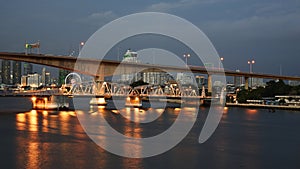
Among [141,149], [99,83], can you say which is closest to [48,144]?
[141,149]

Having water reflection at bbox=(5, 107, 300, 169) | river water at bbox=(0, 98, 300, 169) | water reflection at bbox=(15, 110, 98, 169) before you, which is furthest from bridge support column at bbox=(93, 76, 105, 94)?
river water at bbox=(0, 98, 300, 169)

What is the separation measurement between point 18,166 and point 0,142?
16.5ft

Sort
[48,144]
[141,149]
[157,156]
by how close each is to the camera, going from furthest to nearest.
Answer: [48,144]
[141,149]
[157,156]

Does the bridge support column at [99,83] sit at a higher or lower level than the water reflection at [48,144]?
higher

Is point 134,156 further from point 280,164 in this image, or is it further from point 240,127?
point 240,127

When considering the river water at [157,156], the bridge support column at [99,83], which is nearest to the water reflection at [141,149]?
the river water at [157,156]

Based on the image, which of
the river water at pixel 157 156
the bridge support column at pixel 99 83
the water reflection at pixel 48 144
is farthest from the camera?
the bridge support column at pixel 99 83

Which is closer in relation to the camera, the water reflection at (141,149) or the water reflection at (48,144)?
the water reflection at (141,149)

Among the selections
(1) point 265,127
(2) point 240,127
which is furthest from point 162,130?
(1) point 265,127

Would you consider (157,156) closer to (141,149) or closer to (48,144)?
(141,149)

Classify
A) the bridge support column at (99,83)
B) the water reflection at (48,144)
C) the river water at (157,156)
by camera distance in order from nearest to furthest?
the river water at (157,156) < the water reflection at (48,144) < the bridge support column at (99,83)

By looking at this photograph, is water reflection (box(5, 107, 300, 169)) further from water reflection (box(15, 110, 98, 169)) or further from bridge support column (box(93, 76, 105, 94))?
bridge support column (box(93, 76, 105, 94))

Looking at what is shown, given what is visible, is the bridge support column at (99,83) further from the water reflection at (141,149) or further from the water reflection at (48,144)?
the water reflection at (141,149)

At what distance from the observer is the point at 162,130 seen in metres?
21.1
